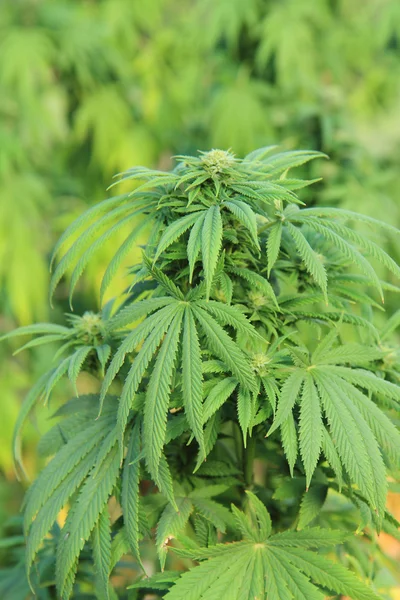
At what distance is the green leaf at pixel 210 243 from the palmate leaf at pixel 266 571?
0.32 m

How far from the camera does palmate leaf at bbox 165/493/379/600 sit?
83 centimetres

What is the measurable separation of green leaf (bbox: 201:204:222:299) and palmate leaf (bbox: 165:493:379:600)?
1.06 ft

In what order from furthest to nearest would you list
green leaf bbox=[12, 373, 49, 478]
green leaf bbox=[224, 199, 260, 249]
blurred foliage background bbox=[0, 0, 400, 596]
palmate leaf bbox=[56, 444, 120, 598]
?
blurred foliage background bbox=[0, 0, 400, 596]
green leaf bbox=[12, 373, 49, 478]
palmate leaf bbox=[56, 444, 120, 598]
green leaf bbox=[224, 199, 260, 249]

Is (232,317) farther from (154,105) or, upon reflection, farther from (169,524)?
(154,105)

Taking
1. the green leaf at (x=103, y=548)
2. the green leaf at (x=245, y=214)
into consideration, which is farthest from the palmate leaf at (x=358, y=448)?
the green leaf at (x=103, y=548)

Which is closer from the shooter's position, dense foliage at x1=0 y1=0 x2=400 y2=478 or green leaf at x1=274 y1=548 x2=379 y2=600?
green leaf at x1=274 y1=548 x2=379 y2=600

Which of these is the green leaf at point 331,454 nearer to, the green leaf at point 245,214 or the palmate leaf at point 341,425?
the palmate leaf at point 341,425

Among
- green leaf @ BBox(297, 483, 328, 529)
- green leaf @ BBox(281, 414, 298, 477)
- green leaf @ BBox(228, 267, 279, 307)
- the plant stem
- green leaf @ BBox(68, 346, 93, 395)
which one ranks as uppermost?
green leaf @ BBox(228, 267, 279, 307)

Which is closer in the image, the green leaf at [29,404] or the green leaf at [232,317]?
the green leaf at [232,317]

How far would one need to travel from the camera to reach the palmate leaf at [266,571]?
0.83 m

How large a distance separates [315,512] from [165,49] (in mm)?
2521

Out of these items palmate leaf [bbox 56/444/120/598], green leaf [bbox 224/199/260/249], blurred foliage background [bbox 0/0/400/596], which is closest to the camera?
green leaf [bbox 224/199/260/249]

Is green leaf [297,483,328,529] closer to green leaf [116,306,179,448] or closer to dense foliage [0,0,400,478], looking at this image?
green leaf [116,306,179,448]

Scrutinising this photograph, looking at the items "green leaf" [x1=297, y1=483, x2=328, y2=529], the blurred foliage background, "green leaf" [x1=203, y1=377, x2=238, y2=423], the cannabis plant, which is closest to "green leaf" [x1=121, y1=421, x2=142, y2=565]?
the cannabis plant
